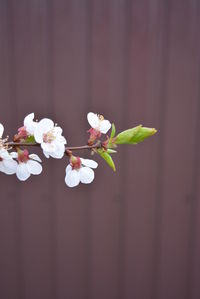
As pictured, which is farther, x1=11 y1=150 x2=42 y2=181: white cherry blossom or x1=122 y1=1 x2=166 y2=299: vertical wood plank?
x1=122 y1=1 x2=166 y2=299: vertical wood plank

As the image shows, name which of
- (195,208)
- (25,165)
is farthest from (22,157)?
(195,208)

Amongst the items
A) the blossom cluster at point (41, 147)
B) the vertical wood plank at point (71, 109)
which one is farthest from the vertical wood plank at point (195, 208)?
the blossom cluster at point (41, 147)

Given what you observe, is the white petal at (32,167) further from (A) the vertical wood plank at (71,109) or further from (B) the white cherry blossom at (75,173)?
(A) the vertical wood plank at (71,109)

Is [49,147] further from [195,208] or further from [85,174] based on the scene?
[195,208]

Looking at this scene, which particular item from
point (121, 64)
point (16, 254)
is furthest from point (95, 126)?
point (16, 254)

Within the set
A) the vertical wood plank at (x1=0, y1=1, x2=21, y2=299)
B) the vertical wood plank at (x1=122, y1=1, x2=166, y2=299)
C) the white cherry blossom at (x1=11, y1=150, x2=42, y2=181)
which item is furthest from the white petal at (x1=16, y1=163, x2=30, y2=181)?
the vertical wood plank at (x1=122, y1=1, x2=166, y2=299)

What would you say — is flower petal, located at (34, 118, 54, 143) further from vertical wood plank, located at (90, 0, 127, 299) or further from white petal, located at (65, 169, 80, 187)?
vertical wood plank, located at (90, 0, 127, 299)
